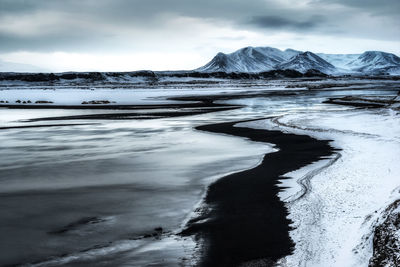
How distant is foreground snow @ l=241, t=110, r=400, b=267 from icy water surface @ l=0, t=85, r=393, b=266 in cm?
205

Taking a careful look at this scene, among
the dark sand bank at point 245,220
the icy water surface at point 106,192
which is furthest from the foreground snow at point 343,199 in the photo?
the icy water surface at point 106,192

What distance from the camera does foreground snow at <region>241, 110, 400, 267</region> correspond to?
5925 millimetres

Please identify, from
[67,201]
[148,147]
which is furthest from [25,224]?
[148,147]

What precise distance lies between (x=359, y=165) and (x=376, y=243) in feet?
20.6

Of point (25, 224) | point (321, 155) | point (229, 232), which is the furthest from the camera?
point (321, 155)

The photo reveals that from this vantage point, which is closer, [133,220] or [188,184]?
[133,220]

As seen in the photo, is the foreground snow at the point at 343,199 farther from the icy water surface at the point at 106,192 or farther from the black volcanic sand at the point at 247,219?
the icy water surface at the point at 106,192

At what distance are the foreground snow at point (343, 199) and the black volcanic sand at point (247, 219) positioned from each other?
0.30m

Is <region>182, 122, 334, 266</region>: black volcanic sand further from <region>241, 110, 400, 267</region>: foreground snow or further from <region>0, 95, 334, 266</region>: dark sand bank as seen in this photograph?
<region>241, 110, 400, 267</region>: foreground snow

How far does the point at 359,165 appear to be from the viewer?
11578 millimetres

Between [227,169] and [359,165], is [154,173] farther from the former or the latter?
[359,165]

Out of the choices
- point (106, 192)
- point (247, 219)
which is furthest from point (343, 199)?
point (106, 192)

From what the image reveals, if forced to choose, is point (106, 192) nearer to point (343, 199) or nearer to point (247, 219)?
point (247, 219)

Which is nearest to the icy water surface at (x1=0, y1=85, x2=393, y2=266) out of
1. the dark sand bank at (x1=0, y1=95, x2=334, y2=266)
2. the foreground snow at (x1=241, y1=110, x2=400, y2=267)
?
the dark sand bank at (x1=0, y1=95, x2=334, y2=266)
